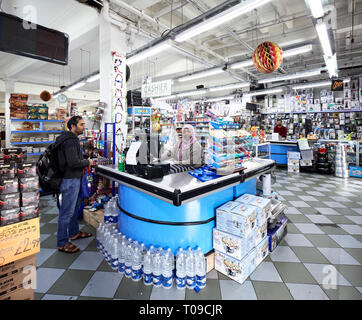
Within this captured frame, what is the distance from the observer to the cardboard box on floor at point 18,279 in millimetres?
1480

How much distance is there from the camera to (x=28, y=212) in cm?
158

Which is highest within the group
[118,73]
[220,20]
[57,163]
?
[220,20]

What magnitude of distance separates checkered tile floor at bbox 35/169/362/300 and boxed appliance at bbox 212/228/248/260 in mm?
295

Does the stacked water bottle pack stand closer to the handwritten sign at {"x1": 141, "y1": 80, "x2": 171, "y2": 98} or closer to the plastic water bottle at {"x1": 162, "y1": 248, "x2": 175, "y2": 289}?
the plastic water bottle at {"x1": 162, "y1": 248, "x2": 175, "y2": 289}

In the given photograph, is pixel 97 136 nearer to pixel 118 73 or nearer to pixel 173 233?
pixel 118 73

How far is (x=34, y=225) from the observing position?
158cm

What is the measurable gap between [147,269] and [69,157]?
1601 mm

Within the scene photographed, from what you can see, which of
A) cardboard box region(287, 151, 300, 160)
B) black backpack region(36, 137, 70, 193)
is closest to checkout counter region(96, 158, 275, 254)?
black backpack region(36, 137, 70, 193)

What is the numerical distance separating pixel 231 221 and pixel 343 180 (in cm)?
667

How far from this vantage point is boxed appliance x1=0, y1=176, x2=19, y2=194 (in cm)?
149

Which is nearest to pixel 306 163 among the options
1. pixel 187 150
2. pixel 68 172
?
pixel 187 150

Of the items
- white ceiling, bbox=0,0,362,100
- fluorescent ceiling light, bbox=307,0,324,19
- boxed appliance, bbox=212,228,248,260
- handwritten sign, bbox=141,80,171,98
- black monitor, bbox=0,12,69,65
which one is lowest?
boxed appliance, bbox=212,228,248,260

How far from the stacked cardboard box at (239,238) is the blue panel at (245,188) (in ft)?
0.93
